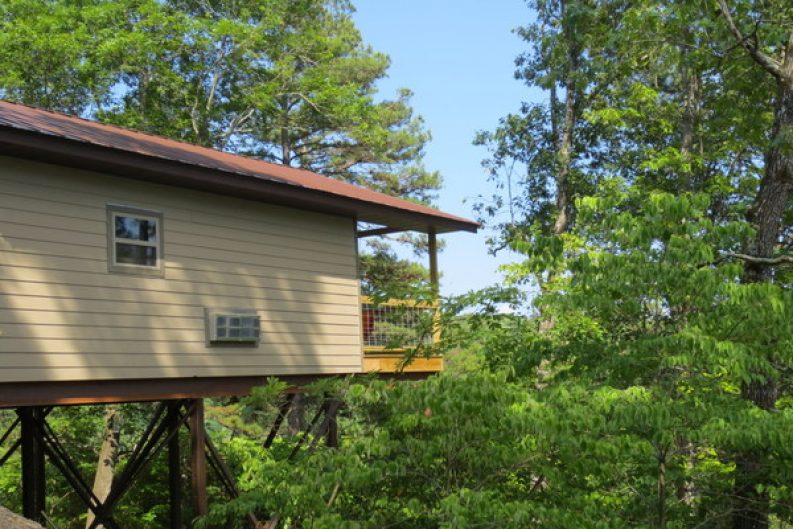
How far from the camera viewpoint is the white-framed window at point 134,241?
1037cm

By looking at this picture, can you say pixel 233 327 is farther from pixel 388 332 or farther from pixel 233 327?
pixel 388 332

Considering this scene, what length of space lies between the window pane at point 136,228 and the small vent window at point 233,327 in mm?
1242

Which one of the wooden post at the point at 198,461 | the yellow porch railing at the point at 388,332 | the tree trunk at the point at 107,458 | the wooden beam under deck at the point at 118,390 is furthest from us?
the tree trunk at the point at 107,458

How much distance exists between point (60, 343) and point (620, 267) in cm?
580

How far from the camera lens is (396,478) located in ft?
27.6

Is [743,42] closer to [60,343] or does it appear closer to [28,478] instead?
[60,343]

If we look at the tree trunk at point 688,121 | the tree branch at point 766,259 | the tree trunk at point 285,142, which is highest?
the tree trunk at point 285,142

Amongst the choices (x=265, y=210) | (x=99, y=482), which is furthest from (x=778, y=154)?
(x=99, y=482)

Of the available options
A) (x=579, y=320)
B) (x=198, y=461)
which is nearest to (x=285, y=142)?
(x=579, y=320)

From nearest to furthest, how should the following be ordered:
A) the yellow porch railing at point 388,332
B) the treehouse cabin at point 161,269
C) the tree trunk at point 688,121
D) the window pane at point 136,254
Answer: the treehouse cabin at point 161,269 → the window pane at point 136,254 → the yellow porch railing at point 388,332 → the tree trunk at point 688,121

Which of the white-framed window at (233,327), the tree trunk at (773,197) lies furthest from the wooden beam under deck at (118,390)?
the tree trunk at (773,197)

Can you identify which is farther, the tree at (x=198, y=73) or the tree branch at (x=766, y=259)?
the tree at (x=198, y=73)

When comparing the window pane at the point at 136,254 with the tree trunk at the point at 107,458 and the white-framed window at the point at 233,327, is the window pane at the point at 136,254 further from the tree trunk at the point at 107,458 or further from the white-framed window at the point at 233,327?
the tree trunk at the point at 107,458

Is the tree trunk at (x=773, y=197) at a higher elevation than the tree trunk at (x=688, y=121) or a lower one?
lower
